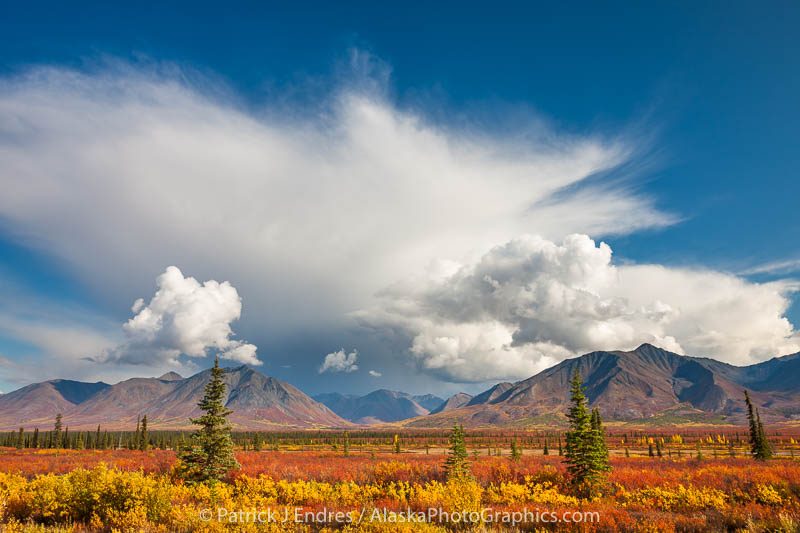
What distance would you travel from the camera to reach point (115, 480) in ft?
50.7

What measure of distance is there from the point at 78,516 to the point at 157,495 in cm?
355

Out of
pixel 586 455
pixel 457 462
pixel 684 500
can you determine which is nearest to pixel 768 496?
pixel 684 500

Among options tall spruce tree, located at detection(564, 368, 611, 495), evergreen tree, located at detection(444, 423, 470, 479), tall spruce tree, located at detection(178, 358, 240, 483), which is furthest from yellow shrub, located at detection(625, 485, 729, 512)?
tall spruce tree, located at detection(178, 358, 240, 483)

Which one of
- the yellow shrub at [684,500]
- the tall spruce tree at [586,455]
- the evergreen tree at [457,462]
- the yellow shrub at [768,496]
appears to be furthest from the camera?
the evergreen tree at [457,462]

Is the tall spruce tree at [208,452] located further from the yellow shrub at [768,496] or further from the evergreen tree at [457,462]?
the yellow shrub at [768,496]

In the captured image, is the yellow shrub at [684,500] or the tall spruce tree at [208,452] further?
the tall spruce tree at [208,452]

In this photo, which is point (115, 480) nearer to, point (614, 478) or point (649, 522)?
point (649, 522)

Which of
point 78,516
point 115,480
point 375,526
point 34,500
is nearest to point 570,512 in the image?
point 375,526

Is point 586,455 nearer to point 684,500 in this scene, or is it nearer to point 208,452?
point 684,500

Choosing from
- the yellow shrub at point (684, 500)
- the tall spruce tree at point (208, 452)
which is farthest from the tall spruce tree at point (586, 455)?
the tall spruce tree at point (208, 452)

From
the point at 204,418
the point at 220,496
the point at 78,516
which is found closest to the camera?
the point at 78,516

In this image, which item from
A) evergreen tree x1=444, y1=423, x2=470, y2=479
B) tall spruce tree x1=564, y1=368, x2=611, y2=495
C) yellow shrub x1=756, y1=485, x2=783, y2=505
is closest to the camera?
yellow shrub x1=756, y1=485, x2=783, y2=505

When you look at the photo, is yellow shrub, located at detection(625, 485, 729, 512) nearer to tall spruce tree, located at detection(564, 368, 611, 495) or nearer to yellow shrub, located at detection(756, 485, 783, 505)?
yellow shrub, located at detection(756, 485, 783, 505)

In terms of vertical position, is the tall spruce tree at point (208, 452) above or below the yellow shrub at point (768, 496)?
above
